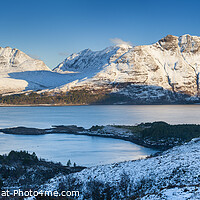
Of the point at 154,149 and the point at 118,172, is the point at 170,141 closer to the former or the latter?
the point at 154,149

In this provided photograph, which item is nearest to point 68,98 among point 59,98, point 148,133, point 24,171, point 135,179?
point 59,98

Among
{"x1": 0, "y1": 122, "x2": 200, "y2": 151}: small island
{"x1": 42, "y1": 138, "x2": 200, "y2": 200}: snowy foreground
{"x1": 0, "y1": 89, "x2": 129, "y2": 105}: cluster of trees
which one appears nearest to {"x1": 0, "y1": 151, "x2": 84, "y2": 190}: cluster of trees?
{"x1": 42, "y1": 138, "x2": 200, "y2": 200}: snowy foreground

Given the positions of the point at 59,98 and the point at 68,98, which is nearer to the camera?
the point at 68,98

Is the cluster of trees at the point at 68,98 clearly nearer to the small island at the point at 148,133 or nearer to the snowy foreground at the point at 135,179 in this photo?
the small island at the point at 148,133

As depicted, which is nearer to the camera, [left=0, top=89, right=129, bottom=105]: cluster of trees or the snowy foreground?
the snowy foreground

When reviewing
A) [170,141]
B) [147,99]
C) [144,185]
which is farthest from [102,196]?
[147,99]

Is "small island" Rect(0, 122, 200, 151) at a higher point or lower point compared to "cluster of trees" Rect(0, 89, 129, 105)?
lower

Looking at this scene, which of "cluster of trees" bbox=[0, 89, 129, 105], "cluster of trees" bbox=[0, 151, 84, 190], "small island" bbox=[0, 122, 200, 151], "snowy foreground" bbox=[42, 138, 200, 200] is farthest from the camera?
"cluster of trees" bbox=[0, 89, 129, 105]

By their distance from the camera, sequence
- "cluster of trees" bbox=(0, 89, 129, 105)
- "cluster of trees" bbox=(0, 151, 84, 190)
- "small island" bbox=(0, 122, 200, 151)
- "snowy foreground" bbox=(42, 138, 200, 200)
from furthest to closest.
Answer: "cluster of trees" bbox=(0, 89, 129, 105), "small island" bbox=(0, 122, 200, 151), "cluster of trees" bbox=(0, 151, 84, 190), "snowy foreground" bbox=(42, 138, 200, 200)

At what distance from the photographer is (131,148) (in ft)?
148

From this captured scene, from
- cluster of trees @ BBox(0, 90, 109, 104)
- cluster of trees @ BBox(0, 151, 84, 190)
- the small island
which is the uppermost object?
cluster of trees @ BBox(0, 90, 109, 104)

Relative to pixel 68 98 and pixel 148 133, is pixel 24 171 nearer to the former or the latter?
pixel 148 133

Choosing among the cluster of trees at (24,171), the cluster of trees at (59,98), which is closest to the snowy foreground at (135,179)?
the cluster of trees at (24,171)

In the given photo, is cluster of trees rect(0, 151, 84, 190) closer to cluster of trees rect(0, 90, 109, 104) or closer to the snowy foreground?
the snowy foreground
